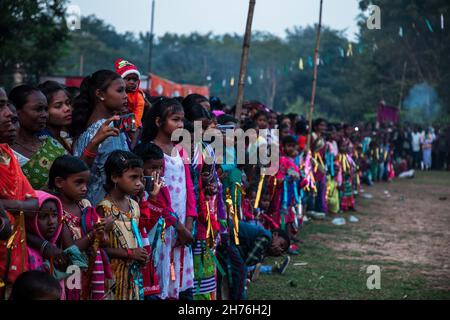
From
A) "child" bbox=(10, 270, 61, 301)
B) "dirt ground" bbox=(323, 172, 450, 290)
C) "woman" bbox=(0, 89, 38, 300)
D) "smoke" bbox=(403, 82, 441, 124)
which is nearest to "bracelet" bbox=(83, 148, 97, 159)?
"woman" bbox=(0, 89, 38, 300)

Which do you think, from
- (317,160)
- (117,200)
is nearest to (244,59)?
(117,200)

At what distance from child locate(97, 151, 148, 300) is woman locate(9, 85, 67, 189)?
0.35m

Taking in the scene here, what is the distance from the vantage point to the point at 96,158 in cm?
431

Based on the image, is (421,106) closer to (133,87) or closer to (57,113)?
(133,87)

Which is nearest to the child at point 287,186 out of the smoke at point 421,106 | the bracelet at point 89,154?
the bracelet at point 89,154

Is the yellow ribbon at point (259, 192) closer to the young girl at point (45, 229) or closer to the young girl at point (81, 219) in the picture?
the young girl at point (81, 219)

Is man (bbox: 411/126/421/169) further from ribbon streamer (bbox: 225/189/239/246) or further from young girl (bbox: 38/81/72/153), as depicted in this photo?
young girl (bbox: 38/81/72/153)

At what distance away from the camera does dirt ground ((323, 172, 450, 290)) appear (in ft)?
26.1

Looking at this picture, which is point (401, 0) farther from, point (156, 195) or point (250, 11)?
point (156, 195)

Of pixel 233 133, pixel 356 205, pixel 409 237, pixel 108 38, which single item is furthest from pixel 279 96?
pixel 233 133

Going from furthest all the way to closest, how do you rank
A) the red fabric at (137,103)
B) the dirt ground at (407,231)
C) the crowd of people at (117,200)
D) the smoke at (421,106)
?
the smoke at (421,106)
the dirt ground at (407,231)
the red fabric at (137,103)
the crowd of people at (117,200)

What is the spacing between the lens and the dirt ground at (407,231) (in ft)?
26.1

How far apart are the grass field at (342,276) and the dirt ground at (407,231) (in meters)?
0.03
